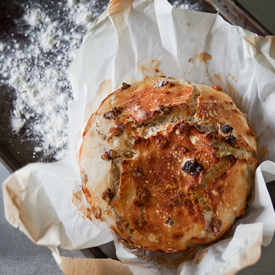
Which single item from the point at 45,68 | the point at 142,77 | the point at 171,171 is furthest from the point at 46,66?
the point at 171,171

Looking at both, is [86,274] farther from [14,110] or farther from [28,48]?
[28,48]

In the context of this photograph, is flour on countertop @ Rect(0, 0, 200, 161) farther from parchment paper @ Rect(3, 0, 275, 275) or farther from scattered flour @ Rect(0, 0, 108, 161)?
parchment paper @ Rect(3, 0, 275, 275)

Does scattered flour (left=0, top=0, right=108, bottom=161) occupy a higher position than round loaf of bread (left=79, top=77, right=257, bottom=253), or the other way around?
scattered flour (left=0, top=0, right=108, bottom=161)

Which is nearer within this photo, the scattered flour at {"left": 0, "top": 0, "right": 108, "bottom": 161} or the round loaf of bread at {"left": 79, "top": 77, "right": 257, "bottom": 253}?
the round loaf of bread at {"left": 79, "top": 77, "right": 257, "bottom": 253}

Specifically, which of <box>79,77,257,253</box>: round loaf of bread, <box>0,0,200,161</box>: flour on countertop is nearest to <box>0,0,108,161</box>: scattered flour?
<box>0,0,200,161</box>: flour on countertop

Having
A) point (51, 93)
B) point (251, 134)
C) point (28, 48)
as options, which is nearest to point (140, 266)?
point (251, 134)

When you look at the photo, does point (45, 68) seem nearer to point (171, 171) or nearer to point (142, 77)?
point (142, 77)
